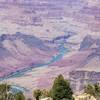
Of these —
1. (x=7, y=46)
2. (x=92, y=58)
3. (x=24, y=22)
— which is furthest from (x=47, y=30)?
(x=92, y=58)

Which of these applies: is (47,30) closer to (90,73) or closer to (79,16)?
(79,16)

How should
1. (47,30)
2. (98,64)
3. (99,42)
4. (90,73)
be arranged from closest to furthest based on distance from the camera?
1. (90,73)
2. (98,64)
3. (99,42)
4. (47,30)

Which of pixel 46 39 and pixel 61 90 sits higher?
pixel 46 39

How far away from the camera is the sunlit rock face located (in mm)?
87125

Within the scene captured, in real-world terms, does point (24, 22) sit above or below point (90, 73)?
above

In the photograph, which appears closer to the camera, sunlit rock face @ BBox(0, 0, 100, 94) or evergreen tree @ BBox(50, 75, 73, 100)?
evergreen tree @ BBox(50, 75, 73, 100)

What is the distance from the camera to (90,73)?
73.8 meters

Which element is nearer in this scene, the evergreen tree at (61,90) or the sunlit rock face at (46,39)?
the evergreen tree at (61,90)

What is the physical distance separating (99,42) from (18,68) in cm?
1467

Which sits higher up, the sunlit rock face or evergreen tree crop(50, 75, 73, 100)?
the sunlit rock face

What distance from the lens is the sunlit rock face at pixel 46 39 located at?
87125 millimetres

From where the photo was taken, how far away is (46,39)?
108 m

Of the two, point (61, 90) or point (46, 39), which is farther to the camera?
point (46, 39)

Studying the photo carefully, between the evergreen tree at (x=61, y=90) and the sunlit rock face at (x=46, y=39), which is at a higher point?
the sunlit rock face at (x=46, y=39)
